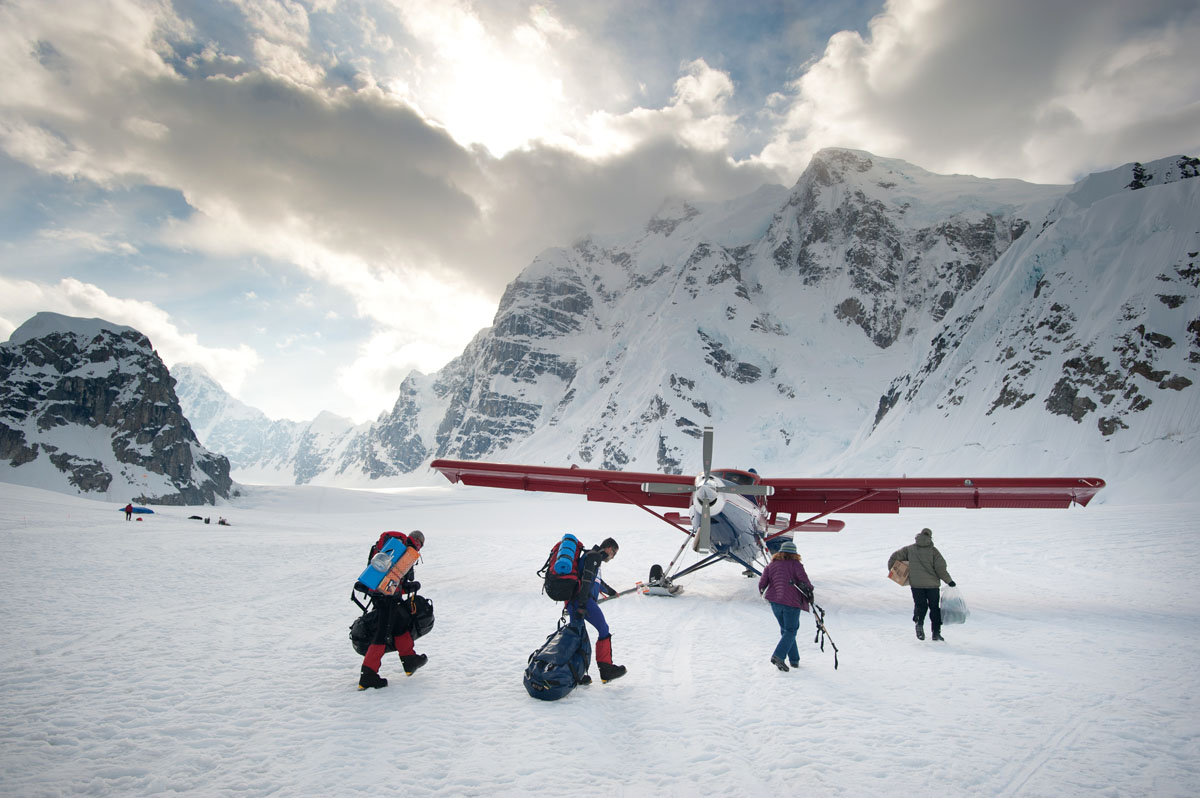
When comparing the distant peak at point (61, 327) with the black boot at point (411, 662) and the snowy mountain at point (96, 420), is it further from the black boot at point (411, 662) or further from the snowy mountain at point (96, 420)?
the black boot at point (411, 662)

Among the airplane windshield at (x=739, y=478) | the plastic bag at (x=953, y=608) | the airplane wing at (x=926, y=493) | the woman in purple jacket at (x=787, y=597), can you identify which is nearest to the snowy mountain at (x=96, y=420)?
the airplane windshield at (x=739, y=478)

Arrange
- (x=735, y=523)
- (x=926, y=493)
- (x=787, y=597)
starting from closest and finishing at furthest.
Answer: (x=787, y=597) → (x=735, y=523) → (x=926, y=493)

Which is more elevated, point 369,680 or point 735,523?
point 735,523

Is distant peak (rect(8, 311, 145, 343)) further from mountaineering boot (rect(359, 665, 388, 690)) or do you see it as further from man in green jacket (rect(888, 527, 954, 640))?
man in green jacket (rect(888, 527, 954, 640))

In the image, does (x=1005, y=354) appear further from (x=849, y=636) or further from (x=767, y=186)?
(x=767, y=186)

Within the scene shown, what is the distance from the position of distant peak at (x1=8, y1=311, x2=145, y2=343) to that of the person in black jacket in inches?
5394

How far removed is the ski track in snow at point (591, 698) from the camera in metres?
4.34

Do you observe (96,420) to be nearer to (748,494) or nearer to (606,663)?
(748,494)

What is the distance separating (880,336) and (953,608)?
109 meters

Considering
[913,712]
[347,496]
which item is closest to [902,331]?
[347,496]

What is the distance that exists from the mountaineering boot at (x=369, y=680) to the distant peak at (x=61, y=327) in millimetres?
135616

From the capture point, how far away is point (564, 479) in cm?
1450

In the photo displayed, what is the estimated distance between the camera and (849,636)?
9.33 metres

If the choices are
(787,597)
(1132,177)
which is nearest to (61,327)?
(787,597)
